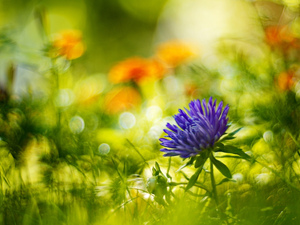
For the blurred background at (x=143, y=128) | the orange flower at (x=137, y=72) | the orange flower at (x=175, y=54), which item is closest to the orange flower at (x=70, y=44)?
the blurred background at (x=143, y=128)

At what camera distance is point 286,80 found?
0.72m

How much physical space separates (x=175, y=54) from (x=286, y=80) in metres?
0.41

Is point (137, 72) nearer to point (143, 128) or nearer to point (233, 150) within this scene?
point (143, 128)

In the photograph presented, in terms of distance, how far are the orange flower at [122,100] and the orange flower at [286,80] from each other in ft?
1.54

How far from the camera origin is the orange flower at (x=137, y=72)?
0.99m

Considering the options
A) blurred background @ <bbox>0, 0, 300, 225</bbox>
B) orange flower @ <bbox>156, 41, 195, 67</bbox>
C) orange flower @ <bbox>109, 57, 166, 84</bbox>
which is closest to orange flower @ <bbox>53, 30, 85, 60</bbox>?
blurred background @ <bbox>0, 0, 300, 225</bbox>

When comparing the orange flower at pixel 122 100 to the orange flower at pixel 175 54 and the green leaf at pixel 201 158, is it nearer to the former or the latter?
the orange flower at pixel 175 54

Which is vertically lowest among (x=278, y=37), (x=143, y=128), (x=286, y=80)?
(x=143, y=128)

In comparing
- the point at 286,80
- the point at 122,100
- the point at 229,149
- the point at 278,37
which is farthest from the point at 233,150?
the point at 122,100

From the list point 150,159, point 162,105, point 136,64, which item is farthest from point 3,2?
point 150,159

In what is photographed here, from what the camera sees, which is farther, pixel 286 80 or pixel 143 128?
pixel 143 128

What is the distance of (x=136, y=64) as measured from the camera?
3.37ft

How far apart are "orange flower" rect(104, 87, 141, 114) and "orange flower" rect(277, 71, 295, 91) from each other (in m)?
0.47

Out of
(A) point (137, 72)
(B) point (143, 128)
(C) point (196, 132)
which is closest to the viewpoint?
(C) point (196, 132)
